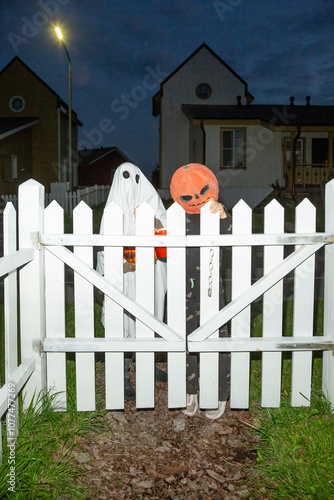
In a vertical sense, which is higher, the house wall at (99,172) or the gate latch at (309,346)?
the house wall at (99,172)

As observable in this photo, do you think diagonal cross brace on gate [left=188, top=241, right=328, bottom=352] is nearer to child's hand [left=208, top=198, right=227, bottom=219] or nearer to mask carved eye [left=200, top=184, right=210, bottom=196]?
child's hand [left=208, top=198, right=227, bottom=219]

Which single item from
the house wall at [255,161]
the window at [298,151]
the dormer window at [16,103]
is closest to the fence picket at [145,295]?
the house wall at [255,161]

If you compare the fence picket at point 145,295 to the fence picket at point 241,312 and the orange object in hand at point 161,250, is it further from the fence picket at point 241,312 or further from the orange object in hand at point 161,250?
the fence picket at point 241,312

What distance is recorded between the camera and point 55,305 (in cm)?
343

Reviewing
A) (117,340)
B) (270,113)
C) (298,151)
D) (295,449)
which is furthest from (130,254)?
(270,113)

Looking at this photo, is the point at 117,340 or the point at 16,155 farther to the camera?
the point at 16,155

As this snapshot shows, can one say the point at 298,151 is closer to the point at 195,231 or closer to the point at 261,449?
the point at 195,231

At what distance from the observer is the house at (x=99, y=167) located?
45.1 m

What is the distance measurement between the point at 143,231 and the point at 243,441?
1580 mm

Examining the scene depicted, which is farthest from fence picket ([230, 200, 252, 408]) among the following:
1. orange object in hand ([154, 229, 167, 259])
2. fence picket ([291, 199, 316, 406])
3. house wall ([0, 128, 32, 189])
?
house wall ([0, 128, 32, 189])

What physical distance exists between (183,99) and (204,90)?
119 cm

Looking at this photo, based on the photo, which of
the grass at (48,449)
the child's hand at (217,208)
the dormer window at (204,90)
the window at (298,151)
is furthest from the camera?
the dormer window at (204,90)

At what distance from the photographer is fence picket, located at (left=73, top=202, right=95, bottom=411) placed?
10.9 ft

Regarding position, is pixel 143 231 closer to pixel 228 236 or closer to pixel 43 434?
pixel 228 236
